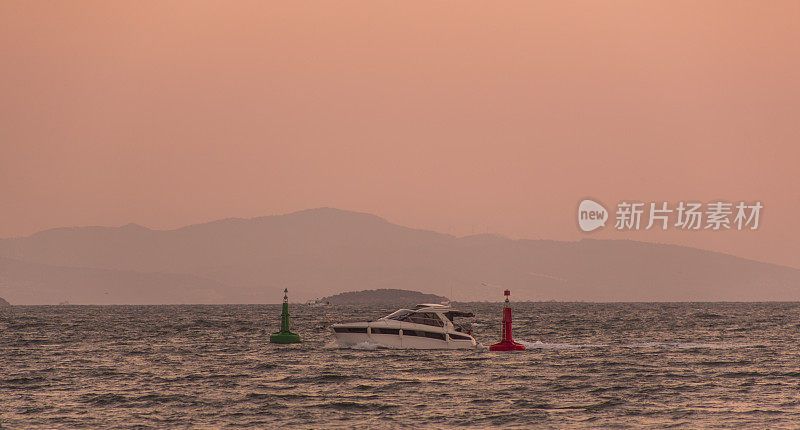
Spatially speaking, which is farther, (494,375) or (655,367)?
(655,367)

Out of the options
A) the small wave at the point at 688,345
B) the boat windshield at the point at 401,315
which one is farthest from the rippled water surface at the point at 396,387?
the small wave at the point at 688,345

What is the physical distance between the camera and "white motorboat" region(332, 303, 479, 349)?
2180 inches

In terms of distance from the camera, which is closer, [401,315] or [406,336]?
[406,336]

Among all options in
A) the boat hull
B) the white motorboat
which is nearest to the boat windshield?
the white motorboat

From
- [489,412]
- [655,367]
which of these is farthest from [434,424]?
[655,367]

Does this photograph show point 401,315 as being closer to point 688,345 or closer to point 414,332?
point 414,332

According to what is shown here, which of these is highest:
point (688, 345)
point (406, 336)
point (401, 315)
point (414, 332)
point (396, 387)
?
point (401, 315)

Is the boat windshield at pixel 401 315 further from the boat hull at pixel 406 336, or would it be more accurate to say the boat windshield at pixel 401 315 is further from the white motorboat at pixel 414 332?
the boat hull at pixel 406 336

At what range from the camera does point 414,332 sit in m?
55.4

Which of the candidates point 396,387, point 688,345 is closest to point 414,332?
point 396,387

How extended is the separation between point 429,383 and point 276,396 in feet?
23.0

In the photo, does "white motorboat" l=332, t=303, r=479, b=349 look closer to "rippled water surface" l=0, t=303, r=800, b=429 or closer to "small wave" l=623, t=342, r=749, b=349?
"rippled water surface" l=0, t=303, r=800, b=429

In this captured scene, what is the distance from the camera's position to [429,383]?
3900 cm

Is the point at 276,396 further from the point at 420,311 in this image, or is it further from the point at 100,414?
the point at 420,311
